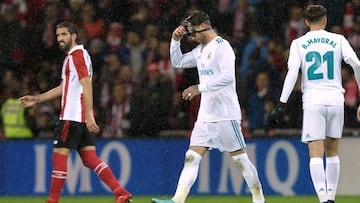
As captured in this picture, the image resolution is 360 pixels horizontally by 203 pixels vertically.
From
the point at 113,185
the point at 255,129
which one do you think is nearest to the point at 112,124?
the point at 255,129

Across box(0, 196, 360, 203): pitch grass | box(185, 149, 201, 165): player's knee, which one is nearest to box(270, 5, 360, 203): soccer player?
box(185, 149, 201, 165): player's knee

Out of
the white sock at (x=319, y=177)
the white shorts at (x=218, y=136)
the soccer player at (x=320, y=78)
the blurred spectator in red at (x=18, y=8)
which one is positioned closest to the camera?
the white sock at (x=319, y=177)

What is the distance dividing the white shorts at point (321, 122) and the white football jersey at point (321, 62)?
0.06 m

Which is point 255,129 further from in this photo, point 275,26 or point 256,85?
point 275,26

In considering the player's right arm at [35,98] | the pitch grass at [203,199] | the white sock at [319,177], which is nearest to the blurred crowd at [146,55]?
the pitch grass at [203,199]

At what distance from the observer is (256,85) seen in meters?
18.1

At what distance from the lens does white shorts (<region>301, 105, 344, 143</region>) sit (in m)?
11.9

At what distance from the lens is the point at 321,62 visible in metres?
11.9

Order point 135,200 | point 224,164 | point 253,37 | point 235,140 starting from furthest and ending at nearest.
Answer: point 253,37 < point 224,164 < point 135,200 < point 235,140

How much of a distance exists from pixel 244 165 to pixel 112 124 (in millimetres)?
6475

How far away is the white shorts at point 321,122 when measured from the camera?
11875 millimetres

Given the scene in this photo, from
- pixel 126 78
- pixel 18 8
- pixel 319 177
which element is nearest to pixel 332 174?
pixel 319 177

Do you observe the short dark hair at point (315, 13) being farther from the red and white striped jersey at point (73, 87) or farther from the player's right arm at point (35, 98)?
the player's right arm at point (35, 98)

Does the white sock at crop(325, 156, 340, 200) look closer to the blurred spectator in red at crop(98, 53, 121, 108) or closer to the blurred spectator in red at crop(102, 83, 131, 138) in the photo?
the blurred spectator in red at crop(102, 83, 131, 138)
